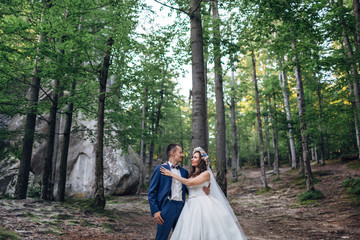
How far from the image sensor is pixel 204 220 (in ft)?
12.0

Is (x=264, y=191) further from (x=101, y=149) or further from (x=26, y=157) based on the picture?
(x=26, y=157)

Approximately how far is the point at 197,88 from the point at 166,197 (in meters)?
2.96

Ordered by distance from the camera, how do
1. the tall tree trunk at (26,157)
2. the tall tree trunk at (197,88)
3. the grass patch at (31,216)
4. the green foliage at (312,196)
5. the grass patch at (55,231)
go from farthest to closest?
the green foliage at (312,196)
the tall tree trunk at (26,157)
the grass patch at (31,216)
the grass patch at (55,231)
the tall tree trunk at (197,88)

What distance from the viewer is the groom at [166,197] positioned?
11.3 feet

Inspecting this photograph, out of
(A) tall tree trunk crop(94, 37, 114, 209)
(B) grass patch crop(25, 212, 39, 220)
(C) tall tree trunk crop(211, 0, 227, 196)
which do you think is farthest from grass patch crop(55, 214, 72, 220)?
(C) tall tree trunk crop(211, 0, 227, 196)

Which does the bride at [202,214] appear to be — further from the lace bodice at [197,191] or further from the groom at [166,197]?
the groom at [166,197]

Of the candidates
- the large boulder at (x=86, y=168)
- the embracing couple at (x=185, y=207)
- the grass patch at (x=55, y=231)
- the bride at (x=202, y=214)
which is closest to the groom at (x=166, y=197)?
the embracing couple at (x=185, y=207)

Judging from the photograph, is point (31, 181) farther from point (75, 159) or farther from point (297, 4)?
point (297, 4)

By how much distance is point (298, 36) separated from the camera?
31.7 feet

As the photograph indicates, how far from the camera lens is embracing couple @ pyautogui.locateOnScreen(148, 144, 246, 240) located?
3.49 m

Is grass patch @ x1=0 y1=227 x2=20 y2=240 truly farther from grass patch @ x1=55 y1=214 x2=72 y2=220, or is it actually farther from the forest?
grass patch @ x1=55 y1=214 x2=72 y2=220

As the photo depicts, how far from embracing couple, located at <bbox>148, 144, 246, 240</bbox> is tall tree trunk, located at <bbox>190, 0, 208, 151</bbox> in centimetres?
143

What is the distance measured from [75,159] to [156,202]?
16.6m

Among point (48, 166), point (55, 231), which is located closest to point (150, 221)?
point (55, 231)
